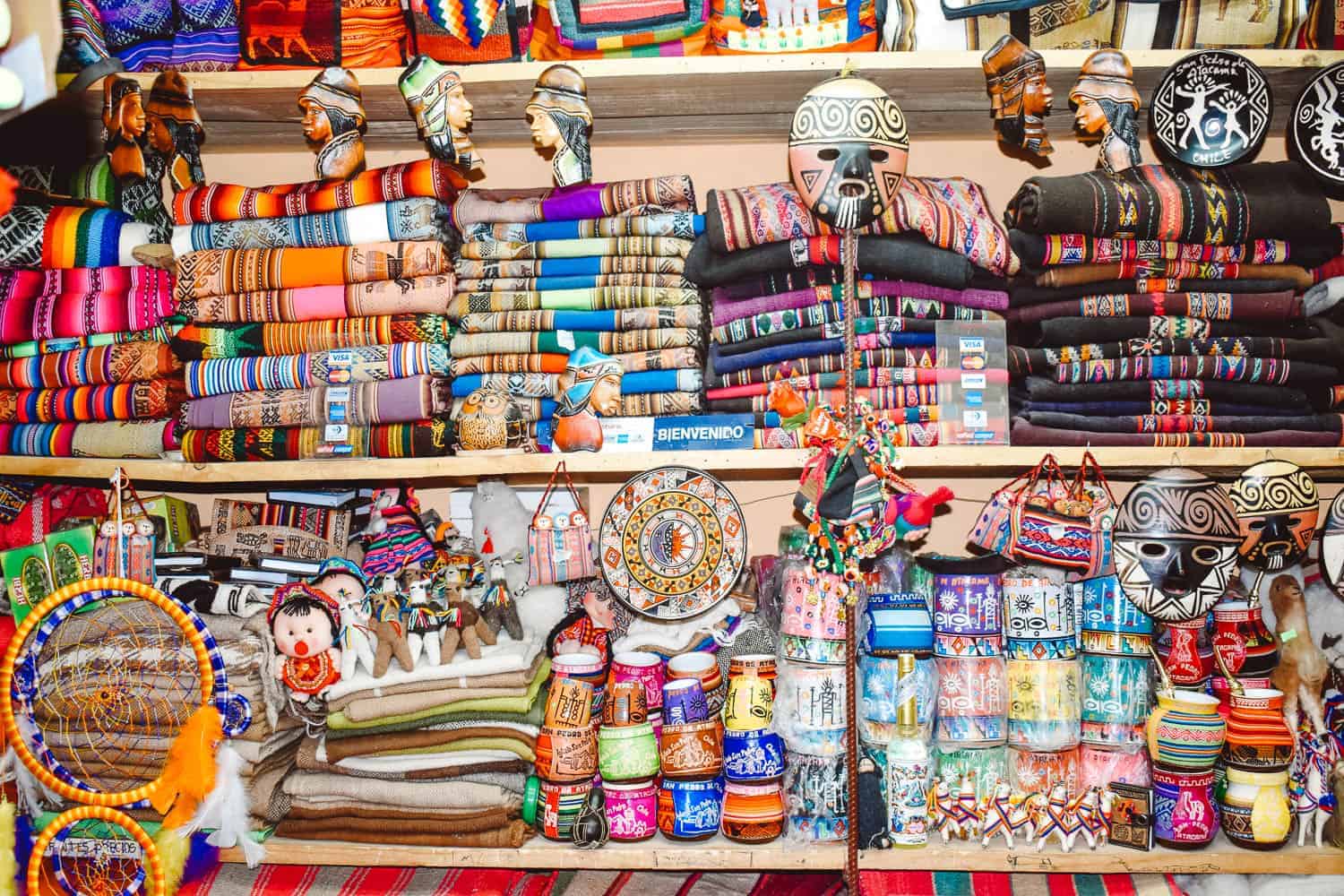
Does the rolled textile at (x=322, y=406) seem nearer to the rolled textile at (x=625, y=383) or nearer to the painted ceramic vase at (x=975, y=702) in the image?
the rolled textile at (x=625, y=383)

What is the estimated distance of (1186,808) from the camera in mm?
1643

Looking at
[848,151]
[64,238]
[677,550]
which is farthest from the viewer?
[64,238]

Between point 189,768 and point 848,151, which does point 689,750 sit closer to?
point 189,768

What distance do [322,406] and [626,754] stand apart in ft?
2.49

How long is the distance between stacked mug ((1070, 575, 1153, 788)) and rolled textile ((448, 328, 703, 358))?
77 centimetres

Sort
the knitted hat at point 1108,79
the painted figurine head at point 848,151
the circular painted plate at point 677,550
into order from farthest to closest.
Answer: the circular painted plate at point 677,550 → the knitted hat at point 1108,79 → the painted figurine head at point 848,151

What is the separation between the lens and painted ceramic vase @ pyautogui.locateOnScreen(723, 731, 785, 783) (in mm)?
1639

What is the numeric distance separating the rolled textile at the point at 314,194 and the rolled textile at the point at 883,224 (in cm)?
47

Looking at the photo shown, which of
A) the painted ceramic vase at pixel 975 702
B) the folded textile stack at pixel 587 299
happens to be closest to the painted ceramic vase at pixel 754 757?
the painted ceramic vase at pixel 975 702

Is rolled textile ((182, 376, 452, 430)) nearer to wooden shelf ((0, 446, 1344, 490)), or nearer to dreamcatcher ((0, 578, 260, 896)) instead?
wooden shelf ((0, 446, 1344, 490))

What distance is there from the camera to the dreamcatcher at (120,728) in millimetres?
1639

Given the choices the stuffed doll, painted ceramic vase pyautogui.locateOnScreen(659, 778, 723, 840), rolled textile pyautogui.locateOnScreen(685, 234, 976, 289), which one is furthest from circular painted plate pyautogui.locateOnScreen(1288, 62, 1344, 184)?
the stuffed doll

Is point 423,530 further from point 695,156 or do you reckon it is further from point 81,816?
point 695,156

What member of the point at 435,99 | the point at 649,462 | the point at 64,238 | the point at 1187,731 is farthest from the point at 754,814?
the point at 64,238
